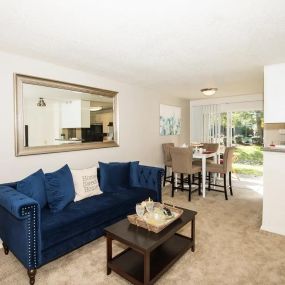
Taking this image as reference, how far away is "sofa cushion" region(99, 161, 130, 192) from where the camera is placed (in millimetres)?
3171

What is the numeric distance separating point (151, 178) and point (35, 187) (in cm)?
164

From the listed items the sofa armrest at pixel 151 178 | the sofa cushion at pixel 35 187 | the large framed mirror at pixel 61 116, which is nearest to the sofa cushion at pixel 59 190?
the sofa cushion at pixel 35 187

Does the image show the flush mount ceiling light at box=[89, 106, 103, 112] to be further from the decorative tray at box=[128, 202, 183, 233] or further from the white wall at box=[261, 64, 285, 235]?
the white wall at box=[261, 64, 285, 235]

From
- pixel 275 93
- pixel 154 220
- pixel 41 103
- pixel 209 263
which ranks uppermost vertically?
pixel 275 93

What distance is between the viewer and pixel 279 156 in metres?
2.89

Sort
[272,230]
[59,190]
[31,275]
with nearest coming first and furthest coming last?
[31,275] → [59,190] → [272,230]

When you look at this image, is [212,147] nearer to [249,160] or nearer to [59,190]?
[249,160]

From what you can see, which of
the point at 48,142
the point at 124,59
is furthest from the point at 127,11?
the point at 48,142

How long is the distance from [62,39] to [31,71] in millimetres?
863

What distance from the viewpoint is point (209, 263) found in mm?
2201

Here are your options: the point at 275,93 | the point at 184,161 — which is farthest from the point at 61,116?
the point at 275,93

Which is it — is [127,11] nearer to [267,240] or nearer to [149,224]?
[149,224]

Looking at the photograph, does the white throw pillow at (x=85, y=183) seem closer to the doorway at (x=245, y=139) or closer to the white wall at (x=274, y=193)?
the white wall at (x=274, y=193)

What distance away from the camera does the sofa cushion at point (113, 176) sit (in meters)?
3.17
